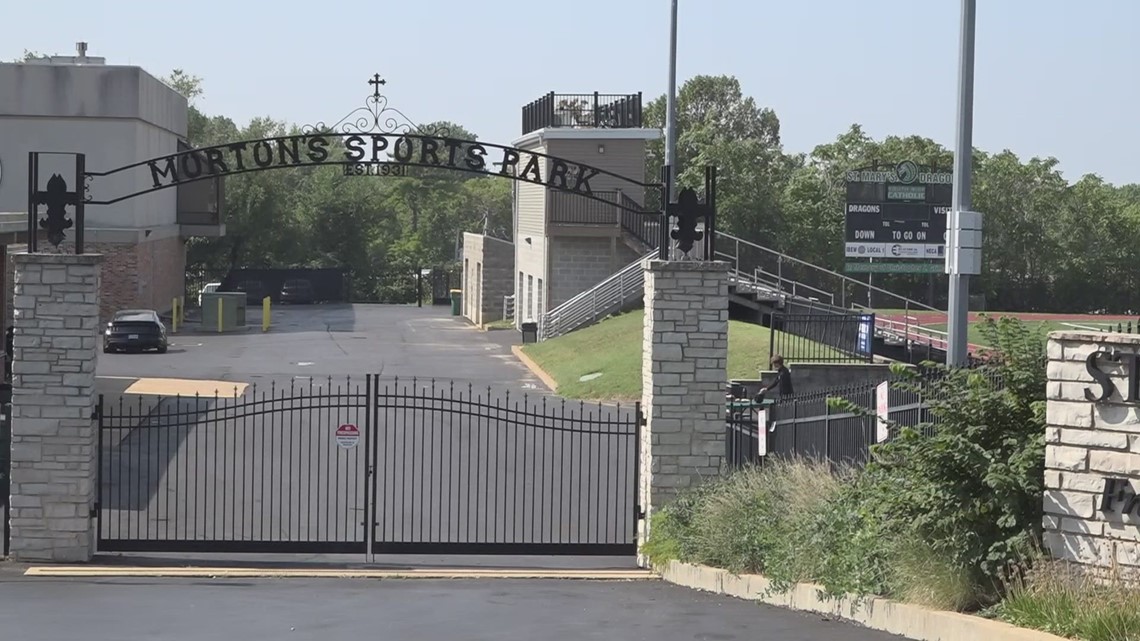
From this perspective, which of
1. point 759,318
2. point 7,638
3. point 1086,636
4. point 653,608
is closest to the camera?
point 1086,636

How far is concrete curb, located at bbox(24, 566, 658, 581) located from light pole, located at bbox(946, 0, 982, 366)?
3.94 metres

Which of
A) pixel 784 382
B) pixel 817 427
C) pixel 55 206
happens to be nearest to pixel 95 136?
pixel 784 382

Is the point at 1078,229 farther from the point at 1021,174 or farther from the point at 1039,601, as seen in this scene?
the point at 1039,601

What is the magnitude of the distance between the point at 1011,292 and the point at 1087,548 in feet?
169

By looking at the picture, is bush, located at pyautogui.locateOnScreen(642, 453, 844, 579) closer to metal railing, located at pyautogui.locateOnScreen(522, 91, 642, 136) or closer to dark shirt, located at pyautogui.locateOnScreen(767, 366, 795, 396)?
dark shirt, located at pyautogui.locateOnScreen(767, 366, 795, 396)

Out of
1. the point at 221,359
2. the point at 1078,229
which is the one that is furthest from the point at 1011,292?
the point at 221,359

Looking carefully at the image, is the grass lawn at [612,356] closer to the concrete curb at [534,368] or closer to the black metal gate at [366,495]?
the concrete curb at [534,368]

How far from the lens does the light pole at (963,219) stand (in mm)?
16000

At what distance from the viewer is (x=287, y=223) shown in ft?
275

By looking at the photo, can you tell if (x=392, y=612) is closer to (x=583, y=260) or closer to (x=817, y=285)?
(x=583, y=260)

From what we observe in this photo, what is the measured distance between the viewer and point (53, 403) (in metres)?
15.7

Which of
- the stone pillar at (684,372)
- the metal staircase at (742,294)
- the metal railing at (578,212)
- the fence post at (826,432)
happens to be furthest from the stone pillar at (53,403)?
the metal railing at (578,212)

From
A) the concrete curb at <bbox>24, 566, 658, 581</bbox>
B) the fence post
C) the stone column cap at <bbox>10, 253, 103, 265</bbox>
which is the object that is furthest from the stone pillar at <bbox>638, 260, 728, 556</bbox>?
the stone column cap at <bbox>10, 253, 103, 265</bbox>

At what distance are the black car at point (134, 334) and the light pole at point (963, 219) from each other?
32.1 meters
